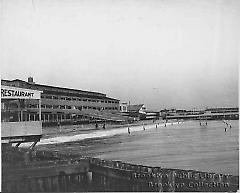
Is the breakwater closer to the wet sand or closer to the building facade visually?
the wet sand

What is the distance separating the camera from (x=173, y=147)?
2.78 metres

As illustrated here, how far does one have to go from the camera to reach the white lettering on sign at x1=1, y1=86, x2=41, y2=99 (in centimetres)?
277

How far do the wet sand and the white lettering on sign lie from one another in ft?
1.19

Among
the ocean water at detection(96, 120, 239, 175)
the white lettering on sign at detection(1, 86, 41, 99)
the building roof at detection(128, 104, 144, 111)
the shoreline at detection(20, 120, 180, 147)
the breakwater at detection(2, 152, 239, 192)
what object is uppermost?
the white lettering on sign at detection(1, 86, 41, 99)

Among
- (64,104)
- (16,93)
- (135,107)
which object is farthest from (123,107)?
(16,93)

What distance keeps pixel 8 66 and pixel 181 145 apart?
1.28 meters

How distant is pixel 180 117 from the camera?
9.39ft

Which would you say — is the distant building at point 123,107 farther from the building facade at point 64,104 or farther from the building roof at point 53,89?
the building roof at point 53,89

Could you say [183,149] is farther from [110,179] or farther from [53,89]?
[53,89]

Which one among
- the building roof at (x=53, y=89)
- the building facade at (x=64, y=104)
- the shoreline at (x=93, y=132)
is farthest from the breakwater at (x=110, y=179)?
the building roof at (x=53, y=89)

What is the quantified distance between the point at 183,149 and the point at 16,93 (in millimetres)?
1194

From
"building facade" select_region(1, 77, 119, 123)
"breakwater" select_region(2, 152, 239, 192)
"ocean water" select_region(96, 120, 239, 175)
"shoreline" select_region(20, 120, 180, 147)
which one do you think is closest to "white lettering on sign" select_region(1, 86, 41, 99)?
"building facade" select_region(1, 77, 119, 123)

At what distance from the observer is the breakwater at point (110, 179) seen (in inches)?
108

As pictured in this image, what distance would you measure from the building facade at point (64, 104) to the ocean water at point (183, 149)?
0.86 feet
